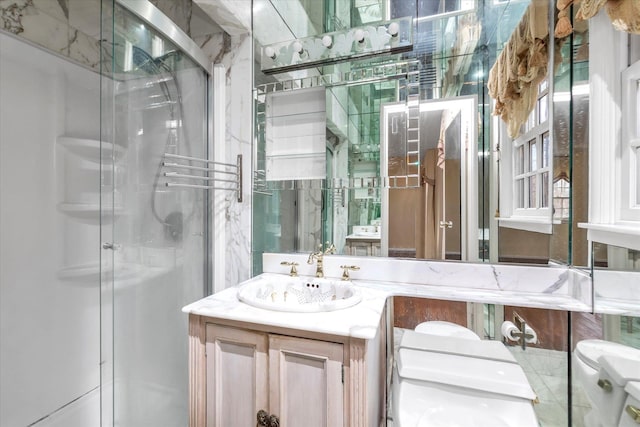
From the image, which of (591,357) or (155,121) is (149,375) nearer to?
(155,121)

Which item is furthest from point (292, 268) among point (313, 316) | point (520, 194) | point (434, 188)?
point (520, 194)

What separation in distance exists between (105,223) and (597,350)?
6.28 feet

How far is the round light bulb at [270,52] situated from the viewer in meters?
1.61

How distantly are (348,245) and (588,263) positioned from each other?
967 millimetres

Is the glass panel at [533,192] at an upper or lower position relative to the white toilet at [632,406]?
upper

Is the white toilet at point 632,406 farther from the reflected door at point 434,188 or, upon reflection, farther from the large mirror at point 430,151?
the reflected door at point 434,188

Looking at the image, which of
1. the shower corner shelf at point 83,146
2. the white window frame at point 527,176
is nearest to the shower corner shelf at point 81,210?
the shower corner shelf at point 83,146

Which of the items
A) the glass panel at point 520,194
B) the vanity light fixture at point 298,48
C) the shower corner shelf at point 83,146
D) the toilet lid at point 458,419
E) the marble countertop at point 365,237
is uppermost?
the vanity light fixture at point 298,48

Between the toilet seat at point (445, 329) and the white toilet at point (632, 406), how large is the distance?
0.42 meters

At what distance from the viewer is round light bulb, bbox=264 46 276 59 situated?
5.29ft

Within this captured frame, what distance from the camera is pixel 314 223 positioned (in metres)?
1.59

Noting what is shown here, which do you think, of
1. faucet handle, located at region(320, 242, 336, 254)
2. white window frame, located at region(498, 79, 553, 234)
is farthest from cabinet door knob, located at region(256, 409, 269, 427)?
white window frame, located at region(498, 79, 553, 234)

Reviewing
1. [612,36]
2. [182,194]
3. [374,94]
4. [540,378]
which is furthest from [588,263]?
[182,194]

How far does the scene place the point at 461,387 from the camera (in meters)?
1.08
